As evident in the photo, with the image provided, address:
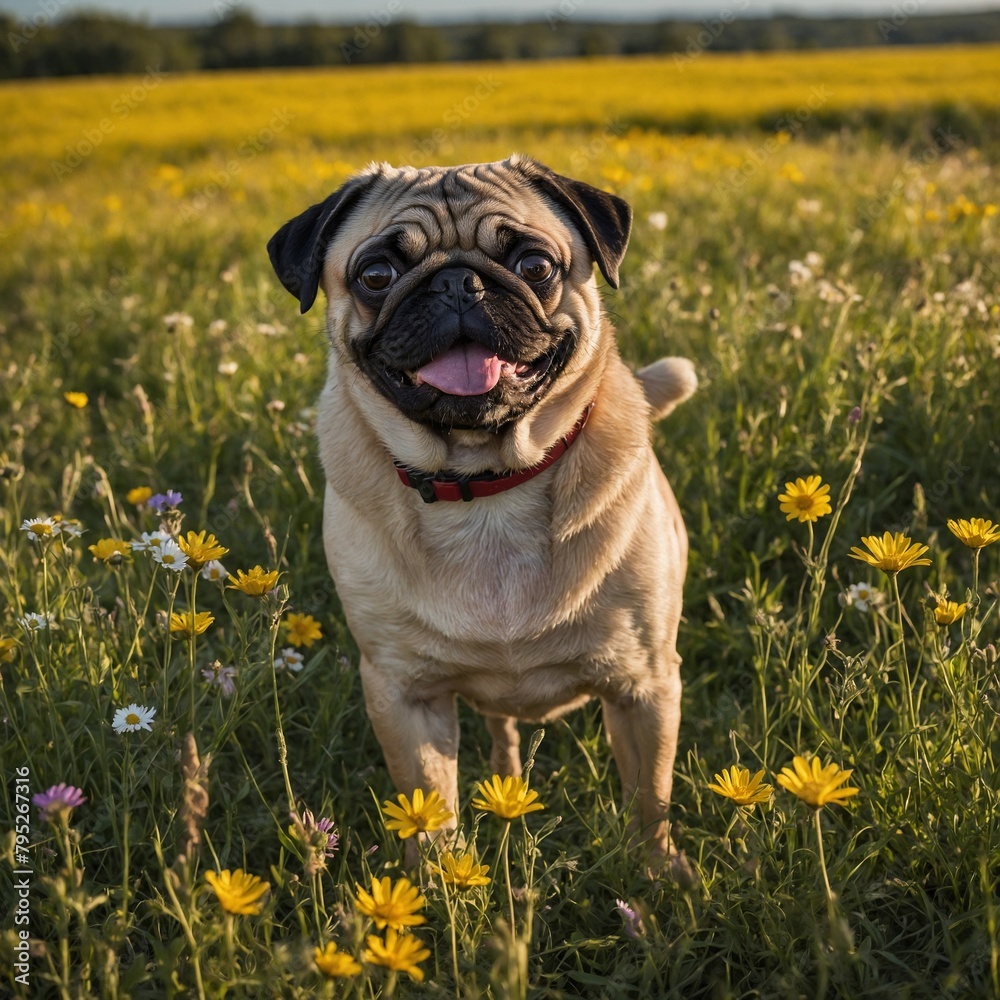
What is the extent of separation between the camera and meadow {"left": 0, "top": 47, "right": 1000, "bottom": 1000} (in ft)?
6.46

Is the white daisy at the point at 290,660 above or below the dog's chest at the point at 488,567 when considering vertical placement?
below

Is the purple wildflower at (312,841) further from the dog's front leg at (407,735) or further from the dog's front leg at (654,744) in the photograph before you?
the dog's front leg at (654,744)

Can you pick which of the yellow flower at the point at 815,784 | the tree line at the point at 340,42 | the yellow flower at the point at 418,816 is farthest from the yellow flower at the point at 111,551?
the tree line at the point at 340,42

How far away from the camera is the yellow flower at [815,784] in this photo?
161cm

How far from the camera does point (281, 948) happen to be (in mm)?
1519

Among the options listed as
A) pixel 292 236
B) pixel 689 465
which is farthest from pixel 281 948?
pixel 689 465

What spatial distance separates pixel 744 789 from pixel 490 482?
3.69 feet

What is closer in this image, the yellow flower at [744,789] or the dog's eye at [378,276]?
the yellow flower at [744,789]

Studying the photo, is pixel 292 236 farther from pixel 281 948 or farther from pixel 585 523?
pixel 281 948

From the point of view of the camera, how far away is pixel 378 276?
2713 mm

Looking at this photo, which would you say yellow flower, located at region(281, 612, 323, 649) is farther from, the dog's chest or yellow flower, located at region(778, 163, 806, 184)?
yellow flower, located at region(778, 163, 806, 184)

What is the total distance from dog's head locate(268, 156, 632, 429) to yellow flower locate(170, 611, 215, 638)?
30.0 inches

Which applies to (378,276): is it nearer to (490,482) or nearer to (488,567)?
(490,482)

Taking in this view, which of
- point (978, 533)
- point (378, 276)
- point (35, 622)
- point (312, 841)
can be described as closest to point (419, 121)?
point (378, 276)
